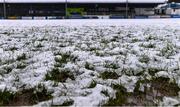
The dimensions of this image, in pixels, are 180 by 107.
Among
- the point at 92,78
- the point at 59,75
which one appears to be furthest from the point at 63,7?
the point at 92,78

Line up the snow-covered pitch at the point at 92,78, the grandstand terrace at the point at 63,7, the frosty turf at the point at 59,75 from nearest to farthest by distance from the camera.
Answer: the snow-covered pitch at the point at 92,78, the frosty turf at the point at 59,75, the grandstand terrace at the point at 63,7

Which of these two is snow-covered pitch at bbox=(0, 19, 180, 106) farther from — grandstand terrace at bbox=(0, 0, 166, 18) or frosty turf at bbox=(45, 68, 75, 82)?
grandstand terrace at bbox=(0, 0, 166, 18)

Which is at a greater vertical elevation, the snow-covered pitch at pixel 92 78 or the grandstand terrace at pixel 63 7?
the grandstand terrace at pixel 63 7

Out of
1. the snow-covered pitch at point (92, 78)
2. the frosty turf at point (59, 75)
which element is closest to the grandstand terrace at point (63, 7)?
the snow-covered pitch at point (92, 78)

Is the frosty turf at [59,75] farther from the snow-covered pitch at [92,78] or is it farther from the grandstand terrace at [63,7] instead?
the grandstand terrace at [63,7]

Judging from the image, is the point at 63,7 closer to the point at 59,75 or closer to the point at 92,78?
the point at 59,75

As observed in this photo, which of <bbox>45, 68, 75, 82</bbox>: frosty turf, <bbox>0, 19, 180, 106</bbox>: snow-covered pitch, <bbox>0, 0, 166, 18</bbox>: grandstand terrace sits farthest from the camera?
<bbox>0, 0, 166, 18</bbox>: grandstand terrace

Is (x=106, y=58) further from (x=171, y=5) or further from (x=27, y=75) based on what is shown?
(x=171, y=5)

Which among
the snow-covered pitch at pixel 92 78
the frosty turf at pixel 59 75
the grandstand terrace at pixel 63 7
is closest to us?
the snow-covered pitch at pixel 92 78

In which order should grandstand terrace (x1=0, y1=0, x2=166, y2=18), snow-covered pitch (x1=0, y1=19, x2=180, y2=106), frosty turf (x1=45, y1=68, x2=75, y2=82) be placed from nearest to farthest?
snow-covered pitch (x1=0, y1=19, x2=180, y2=106) → frosty turf (x1=45, y1=68, x2=75, y2=82) → grandstand terrace (x1=0, y1=0, x2=166, y2=18)

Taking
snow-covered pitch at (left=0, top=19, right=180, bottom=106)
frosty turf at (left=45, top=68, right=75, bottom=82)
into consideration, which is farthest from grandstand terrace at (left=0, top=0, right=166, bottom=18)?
frosty turf at (left=45, top=68, right=75, bottom=82)

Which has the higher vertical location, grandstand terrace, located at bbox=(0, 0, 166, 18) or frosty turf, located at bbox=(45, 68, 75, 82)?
grandstand terrace, located at bbox=(0, 0, 166, 18)

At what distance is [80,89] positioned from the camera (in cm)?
350

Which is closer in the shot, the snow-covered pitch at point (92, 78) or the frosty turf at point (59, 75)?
the snow-covered pitch at point (92, 78)
